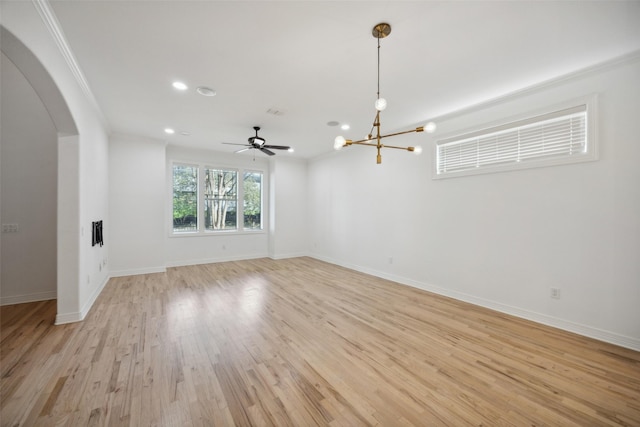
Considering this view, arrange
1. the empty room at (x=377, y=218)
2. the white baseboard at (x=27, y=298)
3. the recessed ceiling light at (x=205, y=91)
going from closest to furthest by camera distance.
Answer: the empty room at (x=377, y=218)
the recessed ceiling light at (x=205, y=91)
the white baseboard at (x=27, y=298)

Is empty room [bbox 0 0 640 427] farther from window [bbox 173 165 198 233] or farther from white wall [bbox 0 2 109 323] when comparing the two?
window [bbox 173 165 198 233]

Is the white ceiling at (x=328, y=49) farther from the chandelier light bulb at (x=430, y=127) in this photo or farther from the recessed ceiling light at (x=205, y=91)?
the chandelier light bulb at (x=430, y=127)

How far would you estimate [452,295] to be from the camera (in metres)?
4.09

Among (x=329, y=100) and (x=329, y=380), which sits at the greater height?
(x=329, y=100)

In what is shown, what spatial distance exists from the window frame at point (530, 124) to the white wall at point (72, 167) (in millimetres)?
4876

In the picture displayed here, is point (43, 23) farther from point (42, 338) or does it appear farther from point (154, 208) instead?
point (154, 208)

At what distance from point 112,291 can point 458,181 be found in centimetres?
611

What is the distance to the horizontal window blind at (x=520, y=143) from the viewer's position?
2.98 metres

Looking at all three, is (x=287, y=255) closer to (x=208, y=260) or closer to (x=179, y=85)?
(x=208, y=260)

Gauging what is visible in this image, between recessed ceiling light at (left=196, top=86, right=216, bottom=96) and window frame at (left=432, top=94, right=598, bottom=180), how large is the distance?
11.9 ft

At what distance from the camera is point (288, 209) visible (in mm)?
7555

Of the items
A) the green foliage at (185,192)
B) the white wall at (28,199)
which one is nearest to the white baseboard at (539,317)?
the green foliage at (185,192)

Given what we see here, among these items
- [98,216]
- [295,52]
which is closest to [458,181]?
[295,52]

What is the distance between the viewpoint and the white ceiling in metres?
2.00
